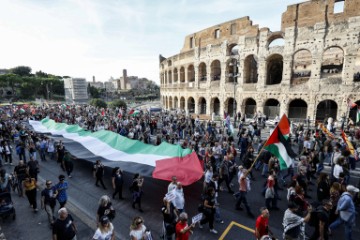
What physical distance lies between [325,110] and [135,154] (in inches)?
928

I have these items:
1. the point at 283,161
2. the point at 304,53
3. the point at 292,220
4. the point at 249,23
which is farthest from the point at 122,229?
the point at 304,53

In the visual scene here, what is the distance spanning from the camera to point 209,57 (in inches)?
1201

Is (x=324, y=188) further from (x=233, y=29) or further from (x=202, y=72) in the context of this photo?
(x=202, y=72)

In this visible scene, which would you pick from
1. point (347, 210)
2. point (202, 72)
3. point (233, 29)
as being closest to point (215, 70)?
point (202, 72)

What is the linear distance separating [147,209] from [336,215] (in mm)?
6137

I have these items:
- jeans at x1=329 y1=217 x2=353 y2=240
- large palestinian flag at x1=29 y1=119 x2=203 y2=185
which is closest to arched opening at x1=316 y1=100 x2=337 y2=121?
jeans at x1=329 y1=217 x2=353 y2=240

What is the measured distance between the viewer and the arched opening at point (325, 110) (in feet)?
75.3

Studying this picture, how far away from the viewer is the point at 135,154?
9703 millimetres

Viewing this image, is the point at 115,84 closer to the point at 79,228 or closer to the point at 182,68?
the point at 182,68

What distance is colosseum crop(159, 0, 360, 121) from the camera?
68.2 ft

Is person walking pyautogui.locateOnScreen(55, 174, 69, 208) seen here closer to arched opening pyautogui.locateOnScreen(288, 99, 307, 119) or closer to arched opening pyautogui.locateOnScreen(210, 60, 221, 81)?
arched opening pyautogui.locateOnScreen(288, 99, 307, 119)

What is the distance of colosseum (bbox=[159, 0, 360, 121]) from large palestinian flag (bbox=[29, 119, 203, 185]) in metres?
16.3

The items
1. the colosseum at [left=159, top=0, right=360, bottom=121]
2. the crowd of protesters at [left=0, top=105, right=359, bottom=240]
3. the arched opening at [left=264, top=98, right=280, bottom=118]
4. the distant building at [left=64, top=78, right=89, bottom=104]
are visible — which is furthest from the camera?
the distant building at [left=64, top=78, right=89, bottom=104]

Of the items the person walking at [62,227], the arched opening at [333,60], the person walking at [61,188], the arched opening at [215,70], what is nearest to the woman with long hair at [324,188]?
the person walking at [62,227]
